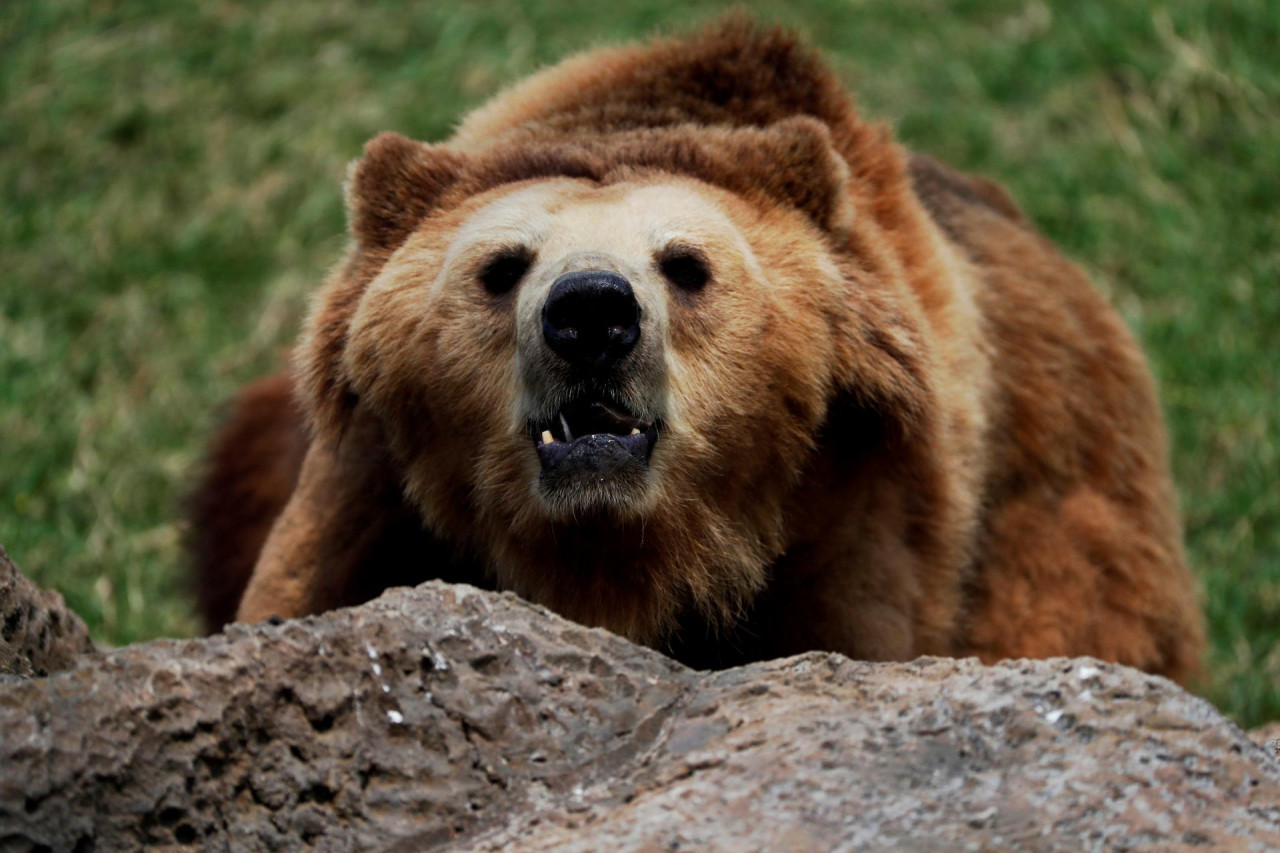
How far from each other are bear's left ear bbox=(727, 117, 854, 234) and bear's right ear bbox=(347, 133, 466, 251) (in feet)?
2.27

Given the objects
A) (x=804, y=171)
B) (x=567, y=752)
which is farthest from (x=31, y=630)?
(x=804, y=171)

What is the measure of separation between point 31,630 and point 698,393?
1.38 m

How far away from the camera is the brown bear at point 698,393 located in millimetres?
3465

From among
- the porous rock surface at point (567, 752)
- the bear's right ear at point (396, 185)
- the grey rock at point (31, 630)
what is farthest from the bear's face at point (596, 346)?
the grey rock at point (31, 630)

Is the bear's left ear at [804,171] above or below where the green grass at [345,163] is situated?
above

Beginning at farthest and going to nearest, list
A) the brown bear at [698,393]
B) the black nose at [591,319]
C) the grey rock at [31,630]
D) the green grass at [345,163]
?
the green grass at [345,163] → the brown bear at [698,393] → the black nose at [591,319] → the grey rock at [31,630]

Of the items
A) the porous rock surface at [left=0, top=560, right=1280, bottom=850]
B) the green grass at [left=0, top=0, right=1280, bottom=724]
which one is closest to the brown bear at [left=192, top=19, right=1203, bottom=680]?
the porous rock surface at [left=0, top=560, right=1280, bottom=850]

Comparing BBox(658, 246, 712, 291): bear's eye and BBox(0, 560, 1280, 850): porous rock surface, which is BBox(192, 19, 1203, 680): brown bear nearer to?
BBox(658, 246, 712, 291): bear's eye

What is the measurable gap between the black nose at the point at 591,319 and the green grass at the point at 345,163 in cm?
366

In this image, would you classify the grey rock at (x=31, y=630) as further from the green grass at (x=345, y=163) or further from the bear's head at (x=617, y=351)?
the green grass at (x=345, y=163)

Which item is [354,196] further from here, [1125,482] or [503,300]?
[1125,482]

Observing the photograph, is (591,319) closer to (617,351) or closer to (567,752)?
(617,351)

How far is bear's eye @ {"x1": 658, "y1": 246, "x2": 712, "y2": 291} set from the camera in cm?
353

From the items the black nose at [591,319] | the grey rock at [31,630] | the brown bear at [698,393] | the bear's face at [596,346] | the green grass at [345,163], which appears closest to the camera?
the grey rock at [31,630]
